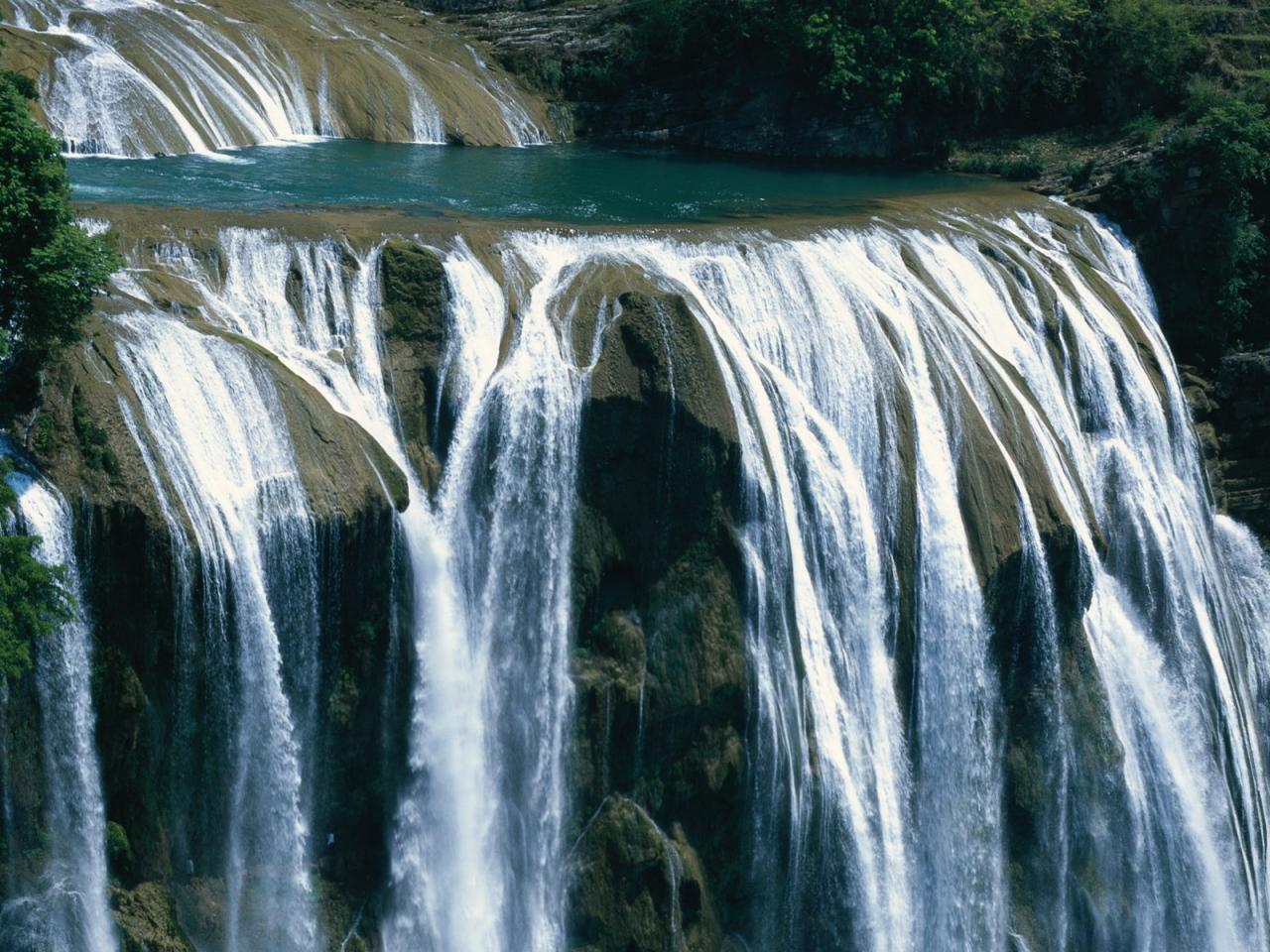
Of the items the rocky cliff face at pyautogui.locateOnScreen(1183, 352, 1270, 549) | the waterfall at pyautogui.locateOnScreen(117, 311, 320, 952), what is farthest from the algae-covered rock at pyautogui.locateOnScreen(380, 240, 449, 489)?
the rocky cliff face at pyautogui.locateOnScreen(1183, 352, 1270, 549)

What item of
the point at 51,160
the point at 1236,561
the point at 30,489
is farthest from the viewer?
the point at 1236,561

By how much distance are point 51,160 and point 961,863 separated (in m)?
15.4

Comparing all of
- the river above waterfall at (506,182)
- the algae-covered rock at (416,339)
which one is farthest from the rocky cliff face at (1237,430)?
the algae-covered rock at (416,339)

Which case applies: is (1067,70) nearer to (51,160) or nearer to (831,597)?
(831,597)

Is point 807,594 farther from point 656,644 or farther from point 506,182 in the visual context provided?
point 506,182

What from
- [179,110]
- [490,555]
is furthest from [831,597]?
[179,110]

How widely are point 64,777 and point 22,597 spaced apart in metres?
2.31

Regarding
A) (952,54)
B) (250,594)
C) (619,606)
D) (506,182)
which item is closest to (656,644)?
(619,606)

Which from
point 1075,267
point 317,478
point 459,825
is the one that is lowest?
point 459,825

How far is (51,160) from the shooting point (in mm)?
17859

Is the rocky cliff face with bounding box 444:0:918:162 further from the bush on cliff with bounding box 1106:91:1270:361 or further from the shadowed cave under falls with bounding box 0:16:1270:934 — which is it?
the shadowed cave under falls with bounding box 0:16:1270:934

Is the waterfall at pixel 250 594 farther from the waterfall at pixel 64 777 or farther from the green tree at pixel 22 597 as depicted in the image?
the green tree at pixel 22 597

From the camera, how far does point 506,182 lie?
3244 centimetres

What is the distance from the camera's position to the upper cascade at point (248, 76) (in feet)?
104
